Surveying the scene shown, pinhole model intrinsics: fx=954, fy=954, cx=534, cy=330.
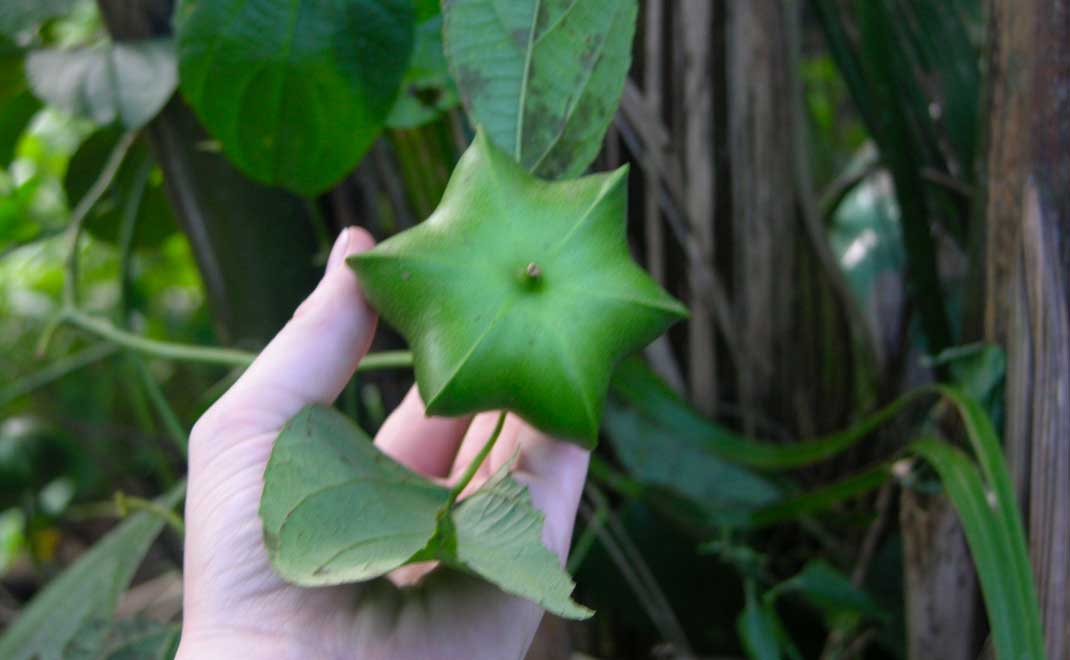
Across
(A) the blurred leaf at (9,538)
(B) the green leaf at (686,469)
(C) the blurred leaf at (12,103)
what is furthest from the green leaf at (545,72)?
(A) the blurred leaf at (9,538)

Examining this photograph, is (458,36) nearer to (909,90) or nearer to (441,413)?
(441,413)

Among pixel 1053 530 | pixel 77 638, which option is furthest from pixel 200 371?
pixel 1053 530

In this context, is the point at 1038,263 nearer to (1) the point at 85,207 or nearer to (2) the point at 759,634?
(2) the point at 759,634

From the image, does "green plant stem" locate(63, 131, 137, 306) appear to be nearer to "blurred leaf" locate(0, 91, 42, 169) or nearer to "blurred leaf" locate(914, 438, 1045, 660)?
"blurred leaf" locate(0, 91, 42, 169)

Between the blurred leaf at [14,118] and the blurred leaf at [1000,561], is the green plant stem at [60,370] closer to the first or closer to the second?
the blurred leaf at [14,118]

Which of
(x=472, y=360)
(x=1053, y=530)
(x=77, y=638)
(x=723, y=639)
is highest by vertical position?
(x=472, y=360)

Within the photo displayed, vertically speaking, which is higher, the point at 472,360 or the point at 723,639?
the point at 472,360

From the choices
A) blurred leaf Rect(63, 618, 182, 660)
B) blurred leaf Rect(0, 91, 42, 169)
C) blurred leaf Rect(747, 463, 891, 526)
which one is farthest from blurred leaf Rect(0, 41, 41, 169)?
blurred leaf Rect(747, 463, 891, 526)

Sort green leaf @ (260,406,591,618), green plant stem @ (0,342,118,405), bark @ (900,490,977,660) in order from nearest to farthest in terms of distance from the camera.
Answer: green leaf @ (260,406,591,618), bark @ (900,490,977,660), green plant stem @ (0,342,118,405)
